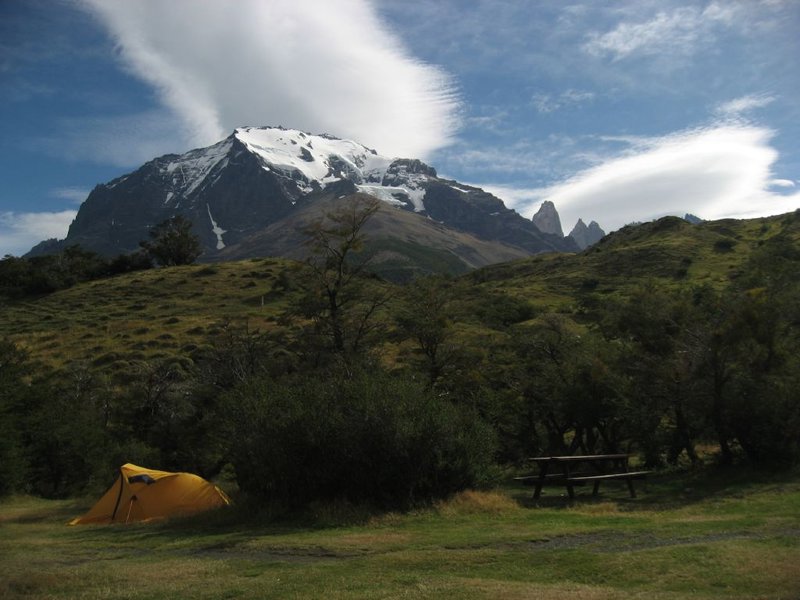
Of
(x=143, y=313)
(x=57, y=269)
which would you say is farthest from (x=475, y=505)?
(x=57, y=269)

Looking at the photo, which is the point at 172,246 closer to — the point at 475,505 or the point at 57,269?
the point at 57,269

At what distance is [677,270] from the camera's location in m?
82.6

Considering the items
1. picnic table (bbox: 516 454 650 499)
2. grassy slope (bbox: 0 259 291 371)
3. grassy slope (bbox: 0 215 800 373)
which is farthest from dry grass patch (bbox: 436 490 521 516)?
grassy slope (bbox: 0 215 800 373)

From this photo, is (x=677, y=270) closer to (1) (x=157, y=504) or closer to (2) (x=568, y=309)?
(2) (x=568, y=309)

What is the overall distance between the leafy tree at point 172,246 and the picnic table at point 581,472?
295 ft

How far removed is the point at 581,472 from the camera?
993 inches

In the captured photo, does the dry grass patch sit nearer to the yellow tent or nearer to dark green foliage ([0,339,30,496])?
the yellow tent

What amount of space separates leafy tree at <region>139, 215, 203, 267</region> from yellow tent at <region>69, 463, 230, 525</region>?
8752cm

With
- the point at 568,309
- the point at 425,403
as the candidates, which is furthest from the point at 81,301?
the point at 425,403

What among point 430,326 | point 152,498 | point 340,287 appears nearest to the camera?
point 152,498

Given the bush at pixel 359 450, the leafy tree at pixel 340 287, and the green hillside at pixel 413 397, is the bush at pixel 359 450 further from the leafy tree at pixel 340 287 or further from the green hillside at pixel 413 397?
the leafy tree at pixel 340 287

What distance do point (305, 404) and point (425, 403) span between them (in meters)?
3.37

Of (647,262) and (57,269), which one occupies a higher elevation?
(647,262)

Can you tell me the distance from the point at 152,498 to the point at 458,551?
12311 mm
